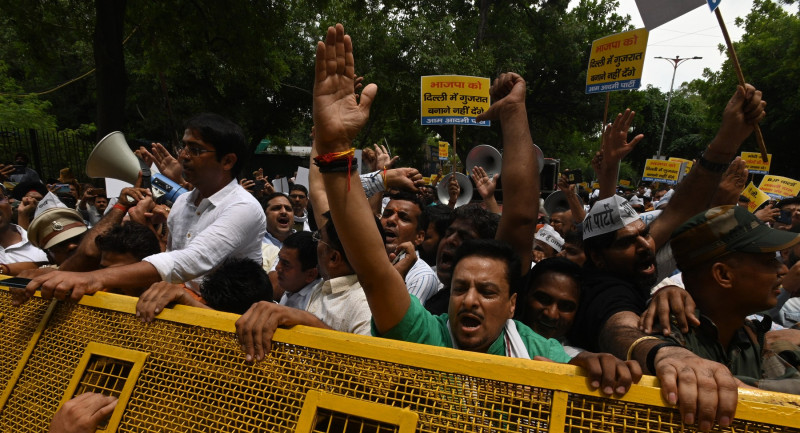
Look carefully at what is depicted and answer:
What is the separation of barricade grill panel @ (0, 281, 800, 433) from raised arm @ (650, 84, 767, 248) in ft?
6.20

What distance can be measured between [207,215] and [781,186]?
10565 mm

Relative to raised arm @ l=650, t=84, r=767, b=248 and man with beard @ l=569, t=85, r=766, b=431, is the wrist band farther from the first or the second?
raised arm @ l=650, t=84, r=767, b=248

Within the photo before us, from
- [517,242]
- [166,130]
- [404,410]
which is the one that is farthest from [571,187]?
[166,130]

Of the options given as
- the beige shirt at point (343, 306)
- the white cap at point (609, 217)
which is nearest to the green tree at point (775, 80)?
the white cap at point (609, 217)

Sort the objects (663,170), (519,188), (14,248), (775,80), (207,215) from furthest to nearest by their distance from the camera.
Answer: (775,80), (663,170), (14,248), (207,215), (519,188)

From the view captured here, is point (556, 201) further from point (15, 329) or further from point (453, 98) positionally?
point (15, 329)

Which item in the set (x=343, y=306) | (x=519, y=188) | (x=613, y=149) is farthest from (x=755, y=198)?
(x=343, y=306)

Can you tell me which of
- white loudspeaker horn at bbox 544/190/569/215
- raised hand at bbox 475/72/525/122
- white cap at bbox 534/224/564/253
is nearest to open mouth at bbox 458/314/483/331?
raised hand at bbox 475/72/525/122

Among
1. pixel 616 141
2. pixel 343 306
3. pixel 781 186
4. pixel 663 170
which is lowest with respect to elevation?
pixel 663 170

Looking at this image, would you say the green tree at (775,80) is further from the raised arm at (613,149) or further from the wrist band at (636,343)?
the wrist band at (636,343)

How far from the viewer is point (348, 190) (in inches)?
58.9

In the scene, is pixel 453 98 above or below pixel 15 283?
above

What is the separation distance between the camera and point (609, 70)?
6.10 metres

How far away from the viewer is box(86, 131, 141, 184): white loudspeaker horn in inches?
151
